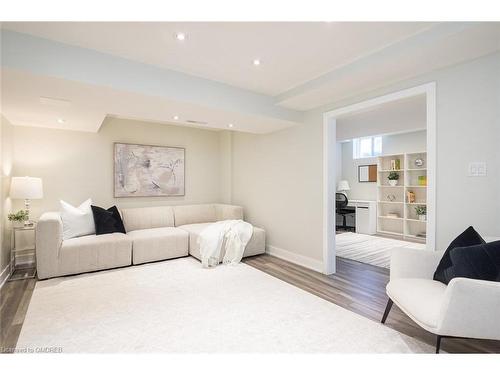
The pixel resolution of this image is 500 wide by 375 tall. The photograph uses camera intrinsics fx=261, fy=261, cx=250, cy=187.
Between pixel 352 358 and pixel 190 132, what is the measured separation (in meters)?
4.79

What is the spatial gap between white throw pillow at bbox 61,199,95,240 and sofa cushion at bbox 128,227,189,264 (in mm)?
569

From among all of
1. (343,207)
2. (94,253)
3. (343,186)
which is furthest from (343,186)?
(94,253)

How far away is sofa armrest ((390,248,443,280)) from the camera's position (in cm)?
219

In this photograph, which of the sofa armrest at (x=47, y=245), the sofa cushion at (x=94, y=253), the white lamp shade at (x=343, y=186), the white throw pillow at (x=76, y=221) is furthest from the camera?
the white lamp shade at (x=343, y=186)

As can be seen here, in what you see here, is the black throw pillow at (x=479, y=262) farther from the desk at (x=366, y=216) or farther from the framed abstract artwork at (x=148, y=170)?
the desk at (x=366, y=216)

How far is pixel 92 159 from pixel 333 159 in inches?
154

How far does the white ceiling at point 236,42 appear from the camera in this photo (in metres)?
2.02

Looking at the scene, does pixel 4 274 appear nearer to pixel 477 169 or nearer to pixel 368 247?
pixel 477 169

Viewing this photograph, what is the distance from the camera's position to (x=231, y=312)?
95.5 inches

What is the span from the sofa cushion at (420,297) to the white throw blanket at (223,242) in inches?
92.8

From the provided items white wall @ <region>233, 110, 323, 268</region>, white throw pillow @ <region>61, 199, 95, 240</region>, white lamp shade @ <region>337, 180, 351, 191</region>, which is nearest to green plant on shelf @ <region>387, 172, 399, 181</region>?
white lamp shade @ <region>337, 180, 351, 191</region>

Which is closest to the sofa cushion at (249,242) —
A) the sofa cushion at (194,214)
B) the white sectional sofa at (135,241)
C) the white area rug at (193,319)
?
the white sectional sofa at (135,241)

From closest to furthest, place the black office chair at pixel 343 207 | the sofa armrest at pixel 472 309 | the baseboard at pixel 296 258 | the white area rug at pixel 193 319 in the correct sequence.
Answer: the sofa armrest at pixel 472 309 < the white area rug at pixel 193 319 < the baseboard at pixel 296 258 < the black office chair at pixel 343 207

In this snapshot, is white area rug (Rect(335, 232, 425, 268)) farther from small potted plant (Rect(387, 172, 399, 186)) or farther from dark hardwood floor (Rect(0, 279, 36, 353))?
dark hardwood floor (Rect(0, 279, 36, 353))
